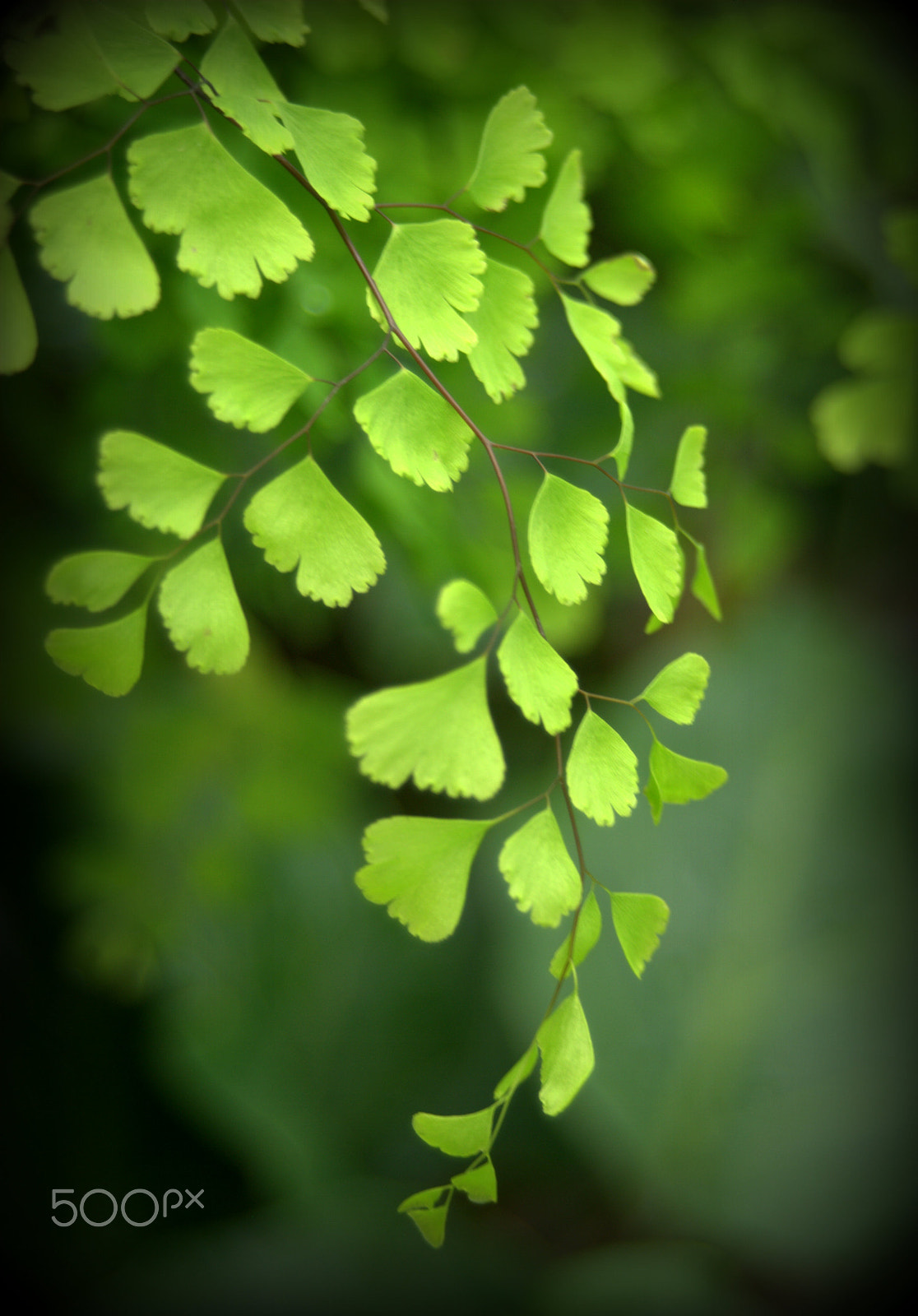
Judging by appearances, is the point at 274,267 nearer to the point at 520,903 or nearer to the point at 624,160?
the point at 520,903

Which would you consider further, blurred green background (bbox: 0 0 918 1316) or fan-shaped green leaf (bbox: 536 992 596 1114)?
blurred green background (bbox: 0 0 918 1316)

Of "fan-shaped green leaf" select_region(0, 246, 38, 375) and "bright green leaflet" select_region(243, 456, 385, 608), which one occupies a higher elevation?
"fan-shaped green leaf" select_region(0, 246, 38, 375)

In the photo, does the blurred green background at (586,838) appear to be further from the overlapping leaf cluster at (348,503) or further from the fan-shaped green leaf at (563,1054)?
the fan-shaped green leaf at (563,1054)

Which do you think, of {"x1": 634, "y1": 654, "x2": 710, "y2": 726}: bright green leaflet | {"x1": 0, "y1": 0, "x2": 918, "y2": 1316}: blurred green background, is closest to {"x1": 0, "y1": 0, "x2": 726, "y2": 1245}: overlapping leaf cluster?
{"x1": 634, "y1": 654, "x2": 710, "y2": 726}: bright green leaflet

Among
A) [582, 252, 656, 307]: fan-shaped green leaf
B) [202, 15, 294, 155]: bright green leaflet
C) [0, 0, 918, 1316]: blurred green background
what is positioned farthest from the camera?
[0, 0, 918, 1316]: blurred green background

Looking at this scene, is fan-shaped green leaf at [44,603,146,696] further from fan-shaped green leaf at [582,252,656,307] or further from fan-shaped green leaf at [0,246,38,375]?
fan-shaped green leaf at [582,252,656,307]

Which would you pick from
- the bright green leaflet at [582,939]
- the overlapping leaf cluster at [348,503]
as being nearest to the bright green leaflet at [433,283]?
the overlapping leaf cluster at [348,503]

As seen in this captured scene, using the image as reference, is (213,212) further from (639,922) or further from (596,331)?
(639,922)
